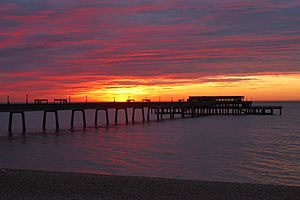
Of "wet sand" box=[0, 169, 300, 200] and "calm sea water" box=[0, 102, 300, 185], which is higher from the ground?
"wet sand" box=[0, 169, 300, 200]

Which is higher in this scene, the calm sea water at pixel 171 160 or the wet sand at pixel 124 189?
the wet sand at pixel 124 189

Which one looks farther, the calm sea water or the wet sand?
the calm sea water

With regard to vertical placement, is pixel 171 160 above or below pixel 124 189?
below

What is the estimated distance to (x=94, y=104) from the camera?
65.1m

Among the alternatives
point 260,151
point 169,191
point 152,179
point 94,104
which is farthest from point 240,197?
point 94,104

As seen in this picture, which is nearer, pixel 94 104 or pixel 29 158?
pixel 29 158

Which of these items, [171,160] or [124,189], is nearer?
[124,189]

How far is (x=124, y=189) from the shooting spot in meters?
13.1

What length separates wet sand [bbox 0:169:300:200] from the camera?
481 inches

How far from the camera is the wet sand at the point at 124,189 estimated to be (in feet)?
40.1

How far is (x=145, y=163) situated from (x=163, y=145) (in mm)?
11160

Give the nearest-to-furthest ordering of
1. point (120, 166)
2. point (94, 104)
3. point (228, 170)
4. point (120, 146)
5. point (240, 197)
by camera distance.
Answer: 1. point (240, 197)
2. point (228, 170)
3. point (120, 166)
4. point (120, 146)
5. point (94, 104)

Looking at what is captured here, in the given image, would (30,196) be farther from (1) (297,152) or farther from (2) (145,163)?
(1) (297,152)

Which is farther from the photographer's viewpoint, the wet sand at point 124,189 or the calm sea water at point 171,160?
the calm sea water at point 171,160
